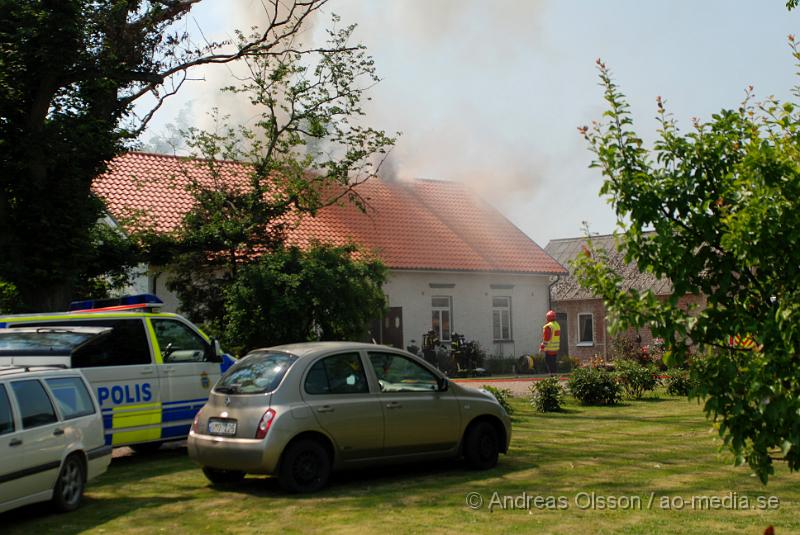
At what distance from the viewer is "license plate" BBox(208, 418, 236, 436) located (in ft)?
31.3

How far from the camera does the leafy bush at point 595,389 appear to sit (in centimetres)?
1931

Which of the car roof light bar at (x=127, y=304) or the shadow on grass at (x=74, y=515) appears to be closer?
the shadow on grass at (x=74, y=515)

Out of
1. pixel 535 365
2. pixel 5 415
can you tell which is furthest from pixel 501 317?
pixel 5 415

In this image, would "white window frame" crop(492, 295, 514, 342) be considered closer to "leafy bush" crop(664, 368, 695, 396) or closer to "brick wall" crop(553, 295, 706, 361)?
"brick wall" crop(553, 295, 706, 361)

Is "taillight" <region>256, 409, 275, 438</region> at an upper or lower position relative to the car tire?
upper

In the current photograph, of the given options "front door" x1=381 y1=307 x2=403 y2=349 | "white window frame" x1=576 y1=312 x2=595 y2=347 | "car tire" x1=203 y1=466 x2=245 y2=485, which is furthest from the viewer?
"white window frame" x1=576 y1=312 x2=595 y2=347

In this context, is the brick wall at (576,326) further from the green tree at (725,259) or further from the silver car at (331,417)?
the green tree at (725,259)

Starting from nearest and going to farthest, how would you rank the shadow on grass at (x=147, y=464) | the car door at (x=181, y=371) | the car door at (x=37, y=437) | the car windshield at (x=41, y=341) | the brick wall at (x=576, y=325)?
the car door at (x=37, y=437)
the car windshield at (x=41, y=341)
the shadow on grass at (x=147, y=464)
the car door at (x=181, y=371)
the brick wall at (x=576, y=325)

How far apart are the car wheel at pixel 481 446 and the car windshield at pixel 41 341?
16.4ft

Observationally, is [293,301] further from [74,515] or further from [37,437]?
[37,437]

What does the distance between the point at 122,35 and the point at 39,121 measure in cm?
291

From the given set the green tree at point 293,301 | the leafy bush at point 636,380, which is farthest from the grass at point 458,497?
the leafy bush at point 636,380

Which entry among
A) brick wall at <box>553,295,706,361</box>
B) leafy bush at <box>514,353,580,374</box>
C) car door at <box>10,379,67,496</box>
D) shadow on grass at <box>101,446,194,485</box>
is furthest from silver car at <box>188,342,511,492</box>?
brick wall at <box>553,295,706,361</box>

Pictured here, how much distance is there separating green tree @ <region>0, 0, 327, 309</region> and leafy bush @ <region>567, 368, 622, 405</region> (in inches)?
430
